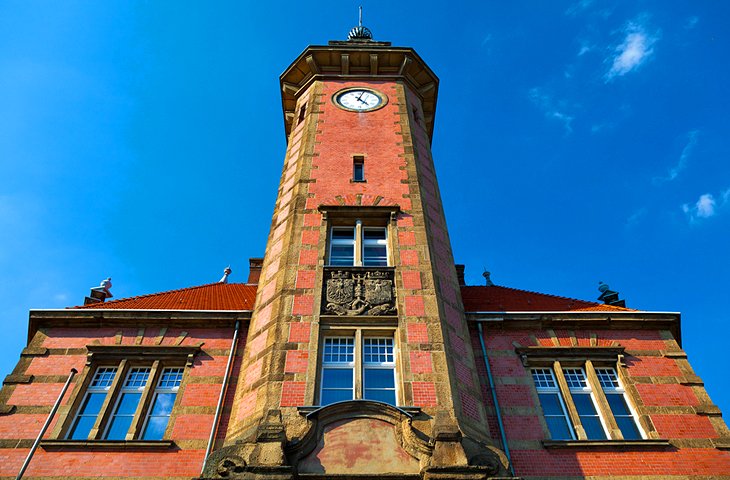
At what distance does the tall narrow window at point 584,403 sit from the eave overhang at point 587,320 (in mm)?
1304

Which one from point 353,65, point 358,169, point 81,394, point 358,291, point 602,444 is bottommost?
point 602,444

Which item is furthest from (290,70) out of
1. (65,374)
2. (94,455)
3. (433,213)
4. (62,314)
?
(94,455)

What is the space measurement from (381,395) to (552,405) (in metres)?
4.36

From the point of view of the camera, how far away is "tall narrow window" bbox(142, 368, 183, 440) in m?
12.5

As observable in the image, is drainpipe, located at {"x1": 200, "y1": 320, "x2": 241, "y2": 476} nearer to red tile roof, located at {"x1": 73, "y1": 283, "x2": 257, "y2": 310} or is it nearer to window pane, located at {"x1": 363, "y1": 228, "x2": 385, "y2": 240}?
red tile roof, located at {"x1": 73, "y1": 283, "x2": 257, "y2": 310}

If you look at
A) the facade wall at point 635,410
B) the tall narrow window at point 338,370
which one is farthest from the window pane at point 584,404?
the tall narrow window at point 338,370

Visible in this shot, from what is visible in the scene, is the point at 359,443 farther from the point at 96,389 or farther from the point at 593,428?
the point at 96,389

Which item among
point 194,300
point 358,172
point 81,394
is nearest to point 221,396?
point 81,394

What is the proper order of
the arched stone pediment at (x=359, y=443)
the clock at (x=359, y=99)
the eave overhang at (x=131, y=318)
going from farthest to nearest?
the clock at (x=359, y=99), the eave overhang at (x=131, y=318), the arched stone pediment at (x=359, y=443)

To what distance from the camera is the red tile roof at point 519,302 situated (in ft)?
53.2

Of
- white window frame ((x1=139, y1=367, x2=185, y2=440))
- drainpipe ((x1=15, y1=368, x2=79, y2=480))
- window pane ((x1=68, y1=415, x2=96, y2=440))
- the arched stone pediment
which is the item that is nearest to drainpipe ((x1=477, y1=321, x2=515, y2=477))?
the arched stone pediment

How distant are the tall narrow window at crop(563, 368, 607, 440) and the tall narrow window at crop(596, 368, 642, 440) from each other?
1.25ft

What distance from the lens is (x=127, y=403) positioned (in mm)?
13133

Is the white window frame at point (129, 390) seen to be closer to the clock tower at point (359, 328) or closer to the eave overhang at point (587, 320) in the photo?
the clock tower at point (359, 328)
